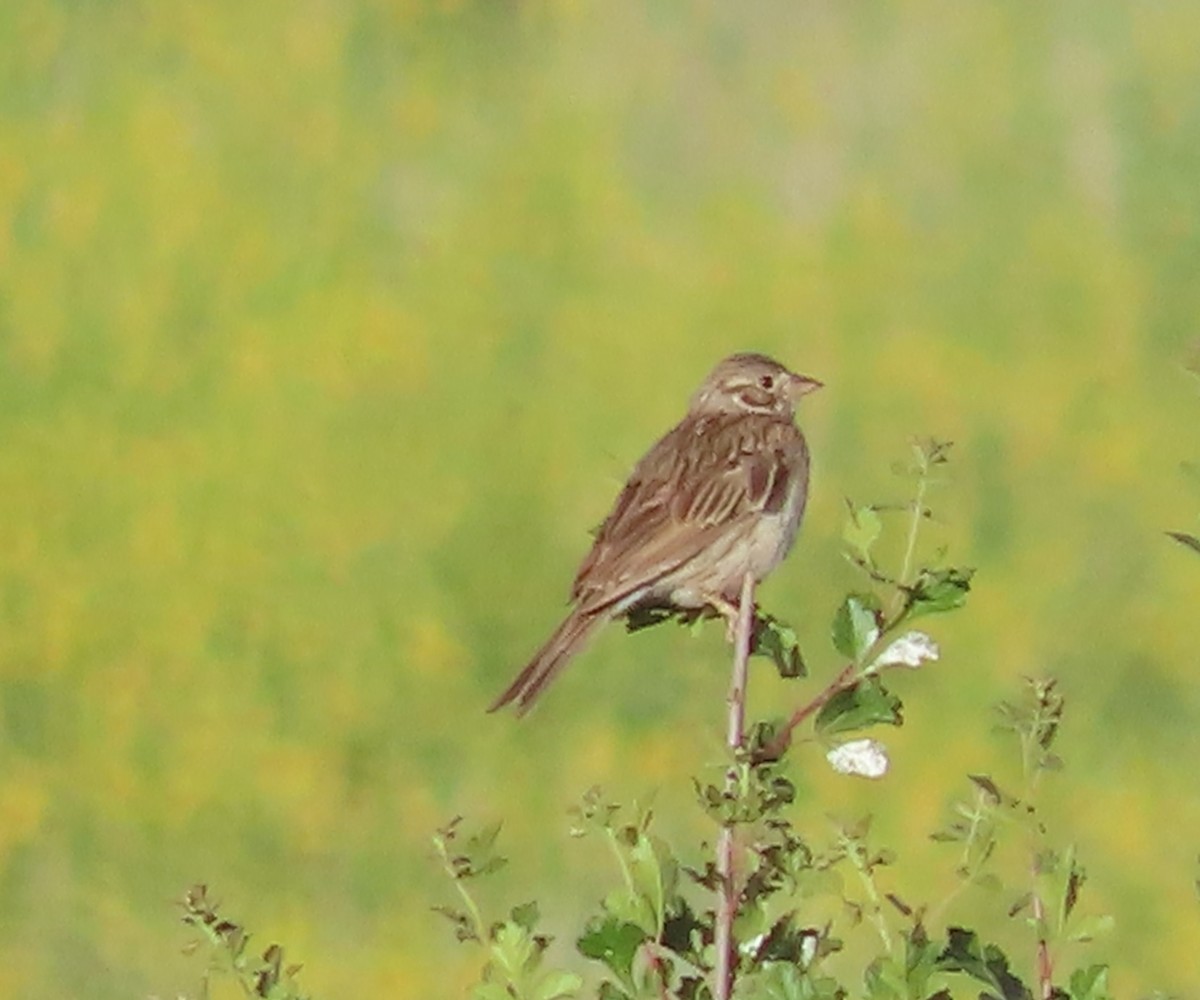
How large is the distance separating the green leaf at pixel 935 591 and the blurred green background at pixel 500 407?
3.88 metres

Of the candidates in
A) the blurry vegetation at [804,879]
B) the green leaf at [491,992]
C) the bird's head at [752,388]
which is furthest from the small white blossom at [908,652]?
the bird's head at [752,388]

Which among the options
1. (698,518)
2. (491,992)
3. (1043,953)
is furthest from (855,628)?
(698,518)

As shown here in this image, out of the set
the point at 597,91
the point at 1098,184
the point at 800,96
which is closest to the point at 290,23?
the point at 597,91

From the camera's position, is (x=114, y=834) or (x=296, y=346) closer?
(x=114, y=834)

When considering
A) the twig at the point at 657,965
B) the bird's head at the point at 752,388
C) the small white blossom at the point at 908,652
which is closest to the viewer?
the twig at the point at 657,965

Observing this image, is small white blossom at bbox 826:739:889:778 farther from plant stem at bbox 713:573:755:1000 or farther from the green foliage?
the green foliage

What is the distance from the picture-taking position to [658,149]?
999 centimetres

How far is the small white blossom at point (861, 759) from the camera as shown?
259 centimetres

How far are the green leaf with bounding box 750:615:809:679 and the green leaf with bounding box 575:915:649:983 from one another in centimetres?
41

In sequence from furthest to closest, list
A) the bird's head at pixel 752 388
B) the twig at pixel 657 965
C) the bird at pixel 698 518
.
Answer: the bird's head at pixel 752 388
the bird at pixel 698 518
the twig at pixel 657 965

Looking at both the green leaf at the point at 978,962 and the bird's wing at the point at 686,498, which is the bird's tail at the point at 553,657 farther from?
the green leaf at the point at 978,962

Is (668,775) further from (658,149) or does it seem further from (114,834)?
(658,149)

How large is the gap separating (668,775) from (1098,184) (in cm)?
312

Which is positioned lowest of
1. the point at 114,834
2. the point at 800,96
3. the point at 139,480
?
the point at 114,834
